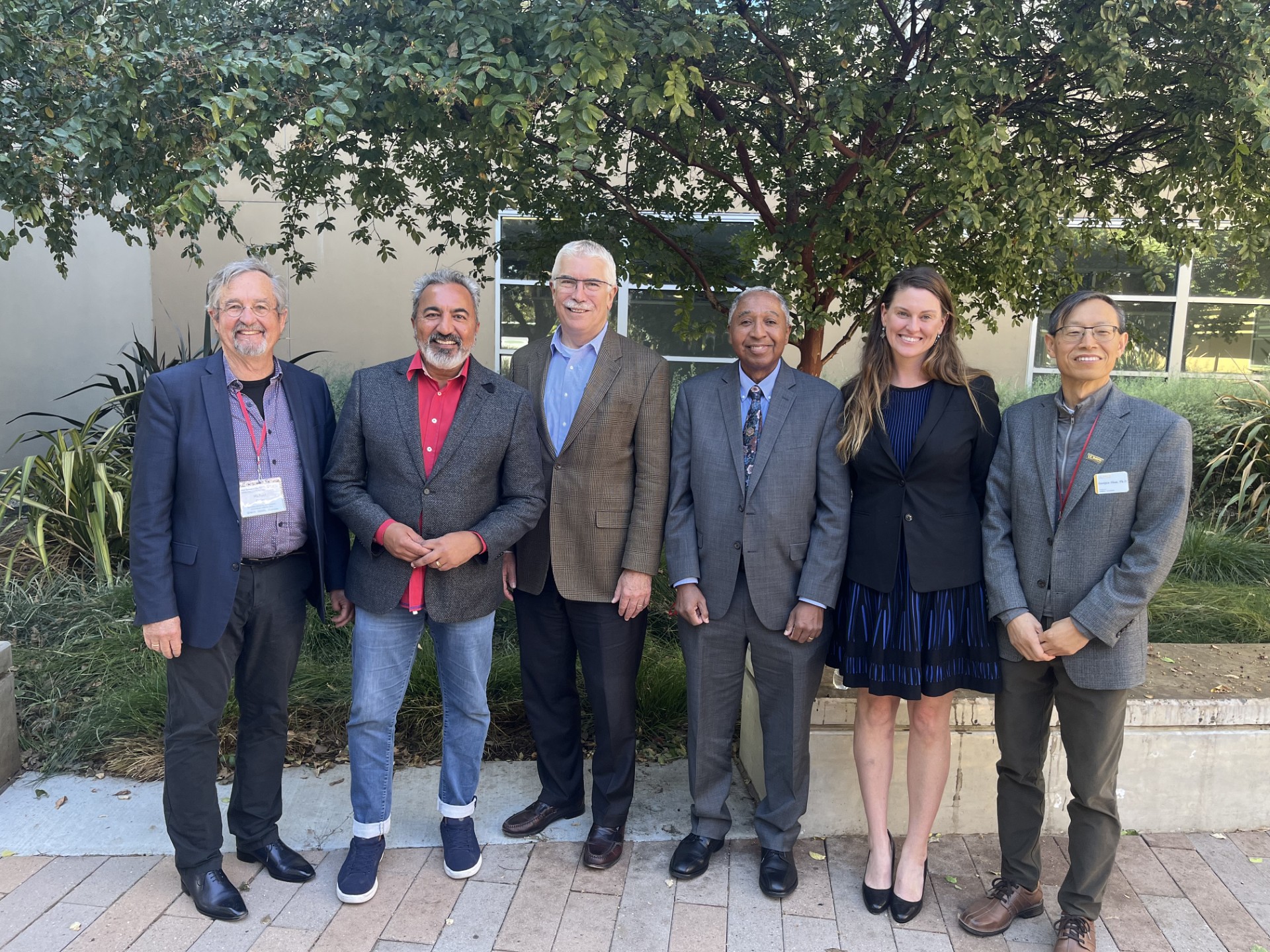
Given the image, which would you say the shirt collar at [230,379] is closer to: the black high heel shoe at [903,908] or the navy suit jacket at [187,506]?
the navy suit jacket at [187,506]

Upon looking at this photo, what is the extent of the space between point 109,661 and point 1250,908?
4745mm

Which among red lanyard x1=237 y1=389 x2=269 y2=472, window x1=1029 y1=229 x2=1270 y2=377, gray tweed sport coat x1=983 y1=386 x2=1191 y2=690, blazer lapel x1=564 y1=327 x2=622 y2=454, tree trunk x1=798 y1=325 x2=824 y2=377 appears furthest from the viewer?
window x1=1029 y1=229 x2=1270 y2=377

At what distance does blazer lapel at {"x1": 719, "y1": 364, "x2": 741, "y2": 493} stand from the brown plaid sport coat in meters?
0.19

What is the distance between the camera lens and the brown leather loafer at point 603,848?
316 centimetres

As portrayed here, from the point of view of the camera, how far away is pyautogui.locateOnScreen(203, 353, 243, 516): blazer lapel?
9.16 feet

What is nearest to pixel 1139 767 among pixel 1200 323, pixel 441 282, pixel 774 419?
pixel 774 419

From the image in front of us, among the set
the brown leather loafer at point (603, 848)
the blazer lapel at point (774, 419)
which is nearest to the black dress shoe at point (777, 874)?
the brown leather loafer at point (603, 848)

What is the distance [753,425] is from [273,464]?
1589 mm

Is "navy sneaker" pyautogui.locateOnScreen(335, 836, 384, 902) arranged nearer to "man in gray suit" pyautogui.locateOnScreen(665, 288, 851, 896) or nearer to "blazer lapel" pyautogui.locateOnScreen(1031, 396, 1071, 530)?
"man in gray suit" pyautogui.locateOnScreen(665, 288, 851, 896)

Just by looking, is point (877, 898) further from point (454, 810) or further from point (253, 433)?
point (253, 433)

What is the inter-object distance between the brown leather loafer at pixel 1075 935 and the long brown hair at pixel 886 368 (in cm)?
158

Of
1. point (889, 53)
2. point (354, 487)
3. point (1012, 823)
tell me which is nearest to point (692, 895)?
point (1012, 823)

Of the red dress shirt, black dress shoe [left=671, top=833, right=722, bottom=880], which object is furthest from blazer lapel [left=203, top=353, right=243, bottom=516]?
black dress shoe [left=671, top=833, right=722, bottom=880]

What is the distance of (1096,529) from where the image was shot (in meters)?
2.63
